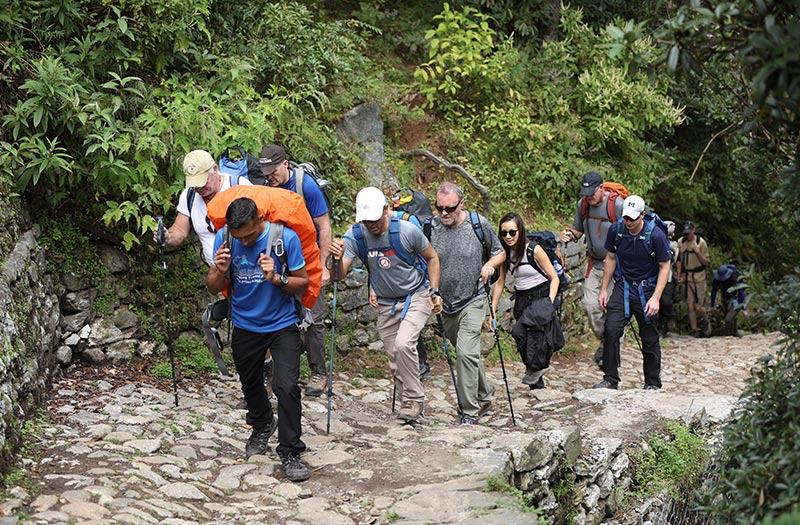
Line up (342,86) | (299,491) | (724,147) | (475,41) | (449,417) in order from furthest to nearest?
(724,147), (475,41), (342,86), (449,417), (299,491)

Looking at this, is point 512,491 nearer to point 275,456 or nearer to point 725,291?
point 275,456

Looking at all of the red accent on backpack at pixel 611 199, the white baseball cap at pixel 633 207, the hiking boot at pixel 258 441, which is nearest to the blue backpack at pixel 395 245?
the hiking boot at pixel 258 441

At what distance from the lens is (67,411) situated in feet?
23.6

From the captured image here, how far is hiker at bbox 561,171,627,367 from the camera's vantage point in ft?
32.9

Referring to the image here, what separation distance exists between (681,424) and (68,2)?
7.07 m

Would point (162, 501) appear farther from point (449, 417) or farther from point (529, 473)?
point (449, 417)

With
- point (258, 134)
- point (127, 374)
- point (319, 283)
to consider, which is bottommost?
point (127, 374)

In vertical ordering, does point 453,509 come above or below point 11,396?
below

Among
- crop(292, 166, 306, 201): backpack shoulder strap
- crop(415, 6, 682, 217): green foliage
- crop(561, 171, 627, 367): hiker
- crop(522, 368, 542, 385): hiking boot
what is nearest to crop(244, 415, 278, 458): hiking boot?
crop(292, 166, 306, 201): backpack shoulder strap

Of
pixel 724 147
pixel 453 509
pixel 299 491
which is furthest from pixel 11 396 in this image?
pixel 724 147

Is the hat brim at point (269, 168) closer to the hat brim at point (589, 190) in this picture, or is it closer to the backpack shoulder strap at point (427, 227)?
the backpack shoulder strap at point (427, 227)

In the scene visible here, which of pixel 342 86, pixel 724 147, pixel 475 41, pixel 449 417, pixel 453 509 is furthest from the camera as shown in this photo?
pixel 724 147

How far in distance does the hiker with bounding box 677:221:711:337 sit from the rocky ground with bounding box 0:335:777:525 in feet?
22.9

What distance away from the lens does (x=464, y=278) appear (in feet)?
27.4
